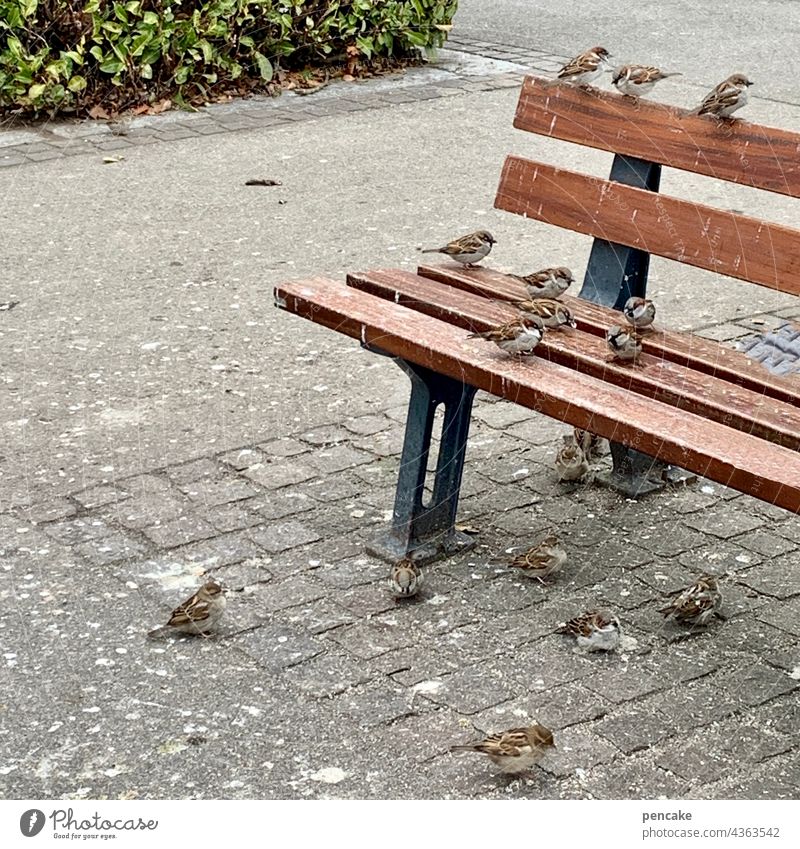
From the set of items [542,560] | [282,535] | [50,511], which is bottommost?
[50,511]

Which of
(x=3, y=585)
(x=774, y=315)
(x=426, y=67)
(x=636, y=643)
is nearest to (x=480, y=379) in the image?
(x=636, y=643)

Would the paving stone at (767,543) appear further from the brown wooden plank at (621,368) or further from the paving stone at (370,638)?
the paving stone at (370,638)

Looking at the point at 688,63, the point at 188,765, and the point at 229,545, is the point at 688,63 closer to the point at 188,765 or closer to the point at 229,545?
the point at 229,545

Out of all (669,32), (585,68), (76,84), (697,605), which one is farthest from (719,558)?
(669,32)

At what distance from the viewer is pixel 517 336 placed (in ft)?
17.1

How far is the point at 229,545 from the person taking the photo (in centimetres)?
590

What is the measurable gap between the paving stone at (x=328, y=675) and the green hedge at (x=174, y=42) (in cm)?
740

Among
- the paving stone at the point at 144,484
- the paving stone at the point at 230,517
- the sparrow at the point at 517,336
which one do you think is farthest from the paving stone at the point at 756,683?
the paving stone at the point at 144,484

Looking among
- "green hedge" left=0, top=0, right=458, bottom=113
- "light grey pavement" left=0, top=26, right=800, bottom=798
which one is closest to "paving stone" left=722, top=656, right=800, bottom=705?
"light grey pavement" left=0, top=26, right=800, bottom=798

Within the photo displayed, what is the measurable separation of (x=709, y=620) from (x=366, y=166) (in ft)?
20.8

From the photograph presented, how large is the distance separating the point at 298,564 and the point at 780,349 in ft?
7.39

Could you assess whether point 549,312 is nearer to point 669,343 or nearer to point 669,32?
point 669,343

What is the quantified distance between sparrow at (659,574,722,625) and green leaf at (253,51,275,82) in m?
8.29

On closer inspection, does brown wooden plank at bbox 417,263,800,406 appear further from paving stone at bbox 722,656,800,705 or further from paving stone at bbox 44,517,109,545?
paving stone at bbox 44,517,109,545
